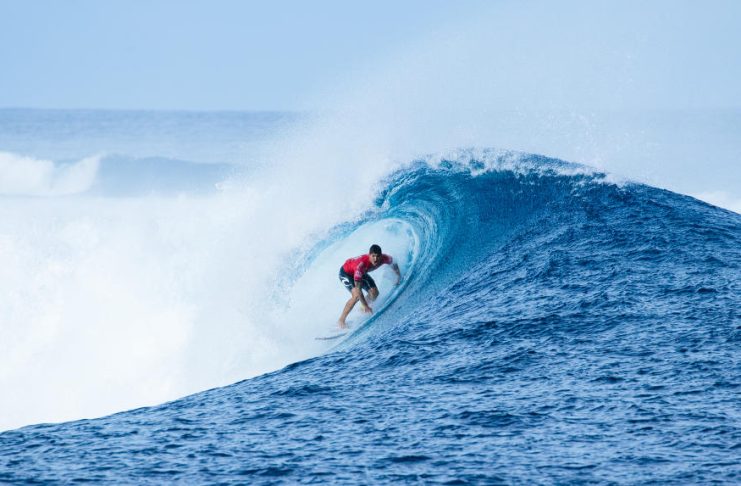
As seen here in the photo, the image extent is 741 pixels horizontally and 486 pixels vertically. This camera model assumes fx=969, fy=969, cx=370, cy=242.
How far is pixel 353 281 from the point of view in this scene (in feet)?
37.1

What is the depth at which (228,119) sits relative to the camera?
73625mm

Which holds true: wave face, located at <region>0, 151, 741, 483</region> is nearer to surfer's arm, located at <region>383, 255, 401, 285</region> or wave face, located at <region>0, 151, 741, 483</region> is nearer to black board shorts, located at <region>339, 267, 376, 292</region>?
surfer's arm, located at <region>383, 255, 401, 285</region>

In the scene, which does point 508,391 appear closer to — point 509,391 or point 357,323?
point 509,391

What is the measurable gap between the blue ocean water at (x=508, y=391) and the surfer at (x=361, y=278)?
39cm

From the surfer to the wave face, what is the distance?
41cm

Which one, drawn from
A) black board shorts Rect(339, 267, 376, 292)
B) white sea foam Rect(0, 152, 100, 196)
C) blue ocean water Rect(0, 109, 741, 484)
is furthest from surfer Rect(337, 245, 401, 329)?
white sea foam Rect(0, 152, 100, 196)

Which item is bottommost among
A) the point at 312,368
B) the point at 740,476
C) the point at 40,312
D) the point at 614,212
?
the point at 740,476

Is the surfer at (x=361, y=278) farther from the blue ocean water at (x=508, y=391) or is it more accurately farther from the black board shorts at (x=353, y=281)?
the blue ocean water at (x=508, y=391)

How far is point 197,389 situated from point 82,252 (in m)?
6.55

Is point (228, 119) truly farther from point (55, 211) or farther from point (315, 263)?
point (315, 263)

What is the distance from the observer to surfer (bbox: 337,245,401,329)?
1106 cm

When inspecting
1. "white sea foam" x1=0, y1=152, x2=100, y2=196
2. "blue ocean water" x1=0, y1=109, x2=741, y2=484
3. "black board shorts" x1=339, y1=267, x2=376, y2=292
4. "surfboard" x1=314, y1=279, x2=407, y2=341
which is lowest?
"blue ocean water" x1=0, y1=109, x2=741, y2=484

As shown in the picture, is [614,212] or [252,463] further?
[614,212]

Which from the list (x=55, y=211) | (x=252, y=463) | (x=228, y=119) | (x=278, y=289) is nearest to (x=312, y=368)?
(x=252, y=463)
